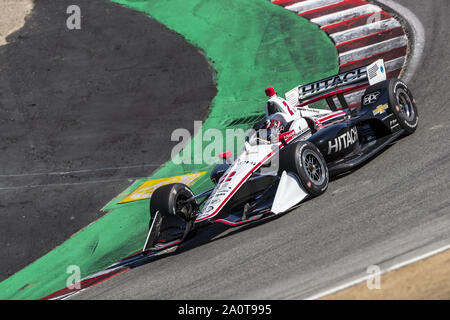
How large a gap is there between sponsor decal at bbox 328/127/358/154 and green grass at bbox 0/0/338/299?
8.69ft

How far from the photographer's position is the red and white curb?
13883 mm

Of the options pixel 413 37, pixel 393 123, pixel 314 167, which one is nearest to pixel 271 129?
pixel 314 167

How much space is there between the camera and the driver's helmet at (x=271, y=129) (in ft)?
32.4

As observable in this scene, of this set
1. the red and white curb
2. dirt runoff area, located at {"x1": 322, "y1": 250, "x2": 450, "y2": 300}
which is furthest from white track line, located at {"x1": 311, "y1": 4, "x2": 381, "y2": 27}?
dirt runoff area, located at {"x1": 322, "y1": 250, "x2": 450, "y2": 300}

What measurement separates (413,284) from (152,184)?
6358 millimetres

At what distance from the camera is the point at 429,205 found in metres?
7.96

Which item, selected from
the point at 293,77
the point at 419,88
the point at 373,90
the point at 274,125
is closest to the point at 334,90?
the point at 373,90

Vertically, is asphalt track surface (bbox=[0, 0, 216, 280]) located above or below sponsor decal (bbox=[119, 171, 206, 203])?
above

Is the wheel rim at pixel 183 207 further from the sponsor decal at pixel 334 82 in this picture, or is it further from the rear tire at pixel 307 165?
the sponsor decal at pixel 334 82

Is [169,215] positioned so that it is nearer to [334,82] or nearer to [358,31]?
[334,82]

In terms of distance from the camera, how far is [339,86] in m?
10.9

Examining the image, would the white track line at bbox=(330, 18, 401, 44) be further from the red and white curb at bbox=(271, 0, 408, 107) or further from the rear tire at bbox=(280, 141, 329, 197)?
the rear tire at bbox=(280, 141, 329, 197)

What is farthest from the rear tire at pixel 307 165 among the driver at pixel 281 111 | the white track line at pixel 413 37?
the white track line at pixel 413 37

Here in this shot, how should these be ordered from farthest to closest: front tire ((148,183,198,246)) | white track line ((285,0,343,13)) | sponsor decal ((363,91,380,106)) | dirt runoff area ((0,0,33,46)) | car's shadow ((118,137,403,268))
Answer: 1. dirt runoff area ((0,0,33,46))
2. white track line ((285,0,343,13))
3. sponsor decal ((363,91,380,106))
4. front tire ((148,183,198,246))
5. car's shadow ((118,137,403,268))
